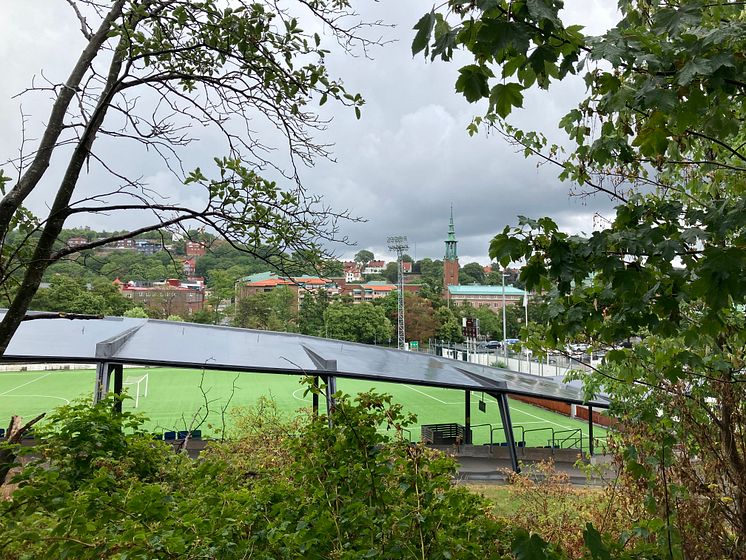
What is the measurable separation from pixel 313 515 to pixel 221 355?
747cm

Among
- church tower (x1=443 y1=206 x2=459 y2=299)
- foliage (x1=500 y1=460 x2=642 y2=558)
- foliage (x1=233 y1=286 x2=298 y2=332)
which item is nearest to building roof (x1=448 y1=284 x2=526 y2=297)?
church tower (x1=443 y1=206 x2=459 y2=299)

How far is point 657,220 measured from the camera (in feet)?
5.48

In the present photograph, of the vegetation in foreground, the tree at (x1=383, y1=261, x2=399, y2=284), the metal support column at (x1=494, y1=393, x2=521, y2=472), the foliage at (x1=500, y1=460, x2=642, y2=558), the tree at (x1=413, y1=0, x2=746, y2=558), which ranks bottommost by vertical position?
the metal support column at (x1=494, y1=393, x2=521, y2=472)

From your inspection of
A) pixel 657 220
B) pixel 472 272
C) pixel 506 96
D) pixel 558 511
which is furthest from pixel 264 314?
pixel 472 272

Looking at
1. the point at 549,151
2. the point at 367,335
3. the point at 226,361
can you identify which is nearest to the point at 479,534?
the point at 549,151

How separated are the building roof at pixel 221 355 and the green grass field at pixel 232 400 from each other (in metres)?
7.50

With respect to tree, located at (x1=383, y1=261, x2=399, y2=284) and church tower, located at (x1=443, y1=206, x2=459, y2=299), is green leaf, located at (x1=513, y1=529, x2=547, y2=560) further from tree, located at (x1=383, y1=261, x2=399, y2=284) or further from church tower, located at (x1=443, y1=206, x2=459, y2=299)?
church tower, located at (x1=443, y1=206, x2=459, y2=299)

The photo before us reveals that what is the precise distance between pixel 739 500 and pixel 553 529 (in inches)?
60.0

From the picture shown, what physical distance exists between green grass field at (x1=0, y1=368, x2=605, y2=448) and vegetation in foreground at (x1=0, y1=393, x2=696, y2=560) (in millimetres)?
16449

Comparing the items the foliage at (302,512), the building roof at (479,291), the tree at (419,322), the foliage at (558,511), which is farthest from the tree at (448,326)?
the foliage at (302,512)

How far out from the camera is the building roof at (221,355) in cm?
750

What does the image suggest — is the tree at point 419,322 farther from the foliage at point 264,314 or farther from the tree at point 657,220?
the tree at point 657,220

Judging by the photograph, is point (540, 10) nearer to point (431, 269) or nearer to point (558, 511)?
point (558, 511)

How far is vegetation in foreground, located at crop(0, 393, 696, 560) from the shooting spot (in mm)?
1470
